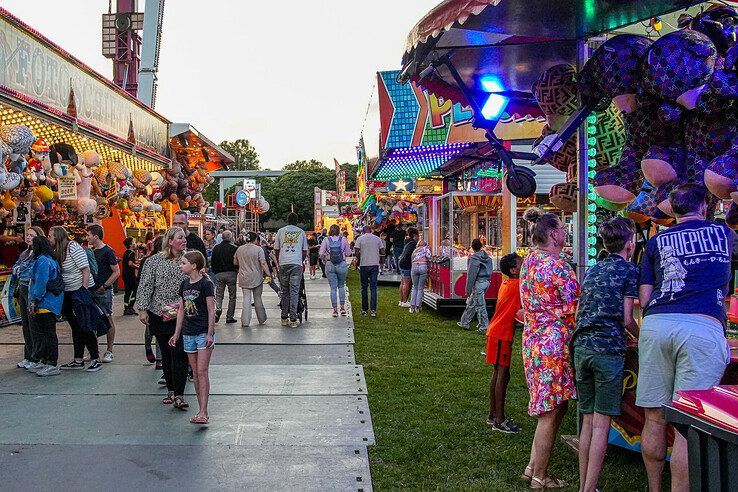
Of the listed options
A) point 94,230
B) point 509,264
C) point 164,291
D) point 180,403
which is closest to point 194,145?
point 94,230

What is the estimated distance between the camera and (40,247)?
805cm

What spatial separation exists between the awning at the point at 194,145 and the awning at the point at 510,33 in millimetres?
14441

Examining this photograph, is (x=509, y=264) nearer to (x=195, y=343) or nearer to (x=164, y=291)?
(x=195, y=343)

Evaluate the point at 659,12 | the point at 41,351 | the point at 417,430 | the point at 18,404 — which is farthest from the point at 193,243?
the point at 659,12

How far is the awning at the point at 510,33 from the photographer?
16.4 ft

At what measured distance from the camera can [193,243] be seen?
10008 mm

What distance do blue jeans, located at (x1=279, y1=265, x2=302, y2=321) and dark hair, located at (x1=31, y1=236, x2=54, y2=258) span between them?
187 inches

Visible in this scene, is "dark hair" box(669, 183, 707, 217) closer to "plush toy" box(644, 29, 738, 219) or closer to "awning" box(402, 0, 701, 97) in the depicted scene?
"plush toy" box(644, 29, 738, 219)

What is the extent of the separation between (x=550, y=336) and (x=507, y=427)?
161cm

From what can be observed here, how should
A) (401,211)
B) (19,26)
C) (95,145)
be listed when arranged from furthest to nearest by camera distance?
1. (401,211)
2. (95,145)
3. (19,26)

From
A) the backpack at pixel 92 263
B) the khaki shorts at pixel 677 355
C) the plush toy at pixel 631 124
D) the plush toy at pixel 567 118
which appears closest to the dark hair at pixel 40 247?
the backpack at pixel 92 263

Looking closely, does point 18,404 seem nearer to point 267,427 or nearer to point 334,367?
point 267,427

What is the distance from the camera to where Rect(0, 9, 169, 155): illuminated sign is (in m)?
9.58

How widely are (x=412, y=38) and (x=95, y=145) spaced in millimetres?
10685
